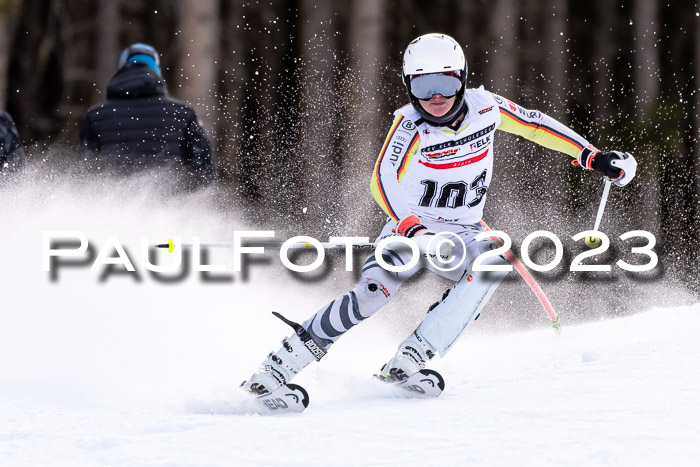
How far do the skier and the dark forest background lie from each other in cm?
332

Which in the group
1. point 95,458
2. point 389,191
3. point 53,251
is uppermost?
point 389,191

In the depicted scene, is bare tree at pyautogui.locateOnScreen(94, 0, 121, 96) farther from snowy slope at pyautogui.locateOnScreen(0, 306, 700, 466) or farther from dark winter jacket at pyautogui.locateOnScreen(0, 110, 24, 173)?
snowy slope at pyautogui.locateOnScreen(0, 306, 700, 466)

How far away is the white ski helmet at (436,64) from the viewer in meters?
5.12

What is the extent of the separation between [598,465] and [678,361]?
189 centimetres

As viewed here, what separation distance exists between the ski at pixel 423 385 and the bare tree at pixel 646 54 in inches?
529

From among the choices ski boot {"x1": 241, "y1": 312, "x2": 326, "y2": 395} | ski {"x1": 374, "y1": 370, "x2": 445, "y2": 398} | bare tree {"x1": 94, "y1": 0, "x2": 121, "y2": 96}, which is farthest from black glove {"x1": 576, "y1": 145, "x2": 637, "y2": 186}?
bare tree {"x1": 94, "y1": 0, "x2": 121, "y2": 96}

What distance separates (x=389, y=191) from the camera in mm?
5125

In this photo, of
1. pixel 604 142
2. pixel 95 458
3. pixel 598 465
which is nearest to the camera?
pixel 598 465

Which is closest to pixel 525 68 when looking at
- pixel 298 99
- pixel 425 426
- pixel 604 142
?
pixel 298 99

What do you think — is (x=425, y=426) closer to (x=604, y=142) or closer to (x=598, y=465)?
(x=598, y=465)

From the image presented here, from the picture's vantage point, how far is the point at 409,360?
16.3 ft

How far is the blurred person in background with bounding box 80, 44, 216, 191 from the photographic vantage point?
23.7 ft

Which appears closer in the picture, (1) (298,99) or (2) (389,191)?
(2) (389,191)

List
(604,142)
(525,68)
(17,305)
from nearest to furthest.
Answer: (17,305) < (604,142) < (525,68)
